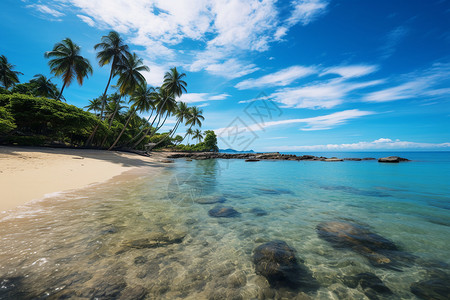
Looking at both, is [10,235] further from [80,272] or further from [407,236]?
[407,236]

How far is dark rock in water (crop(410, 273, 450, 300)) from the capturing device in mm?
2602

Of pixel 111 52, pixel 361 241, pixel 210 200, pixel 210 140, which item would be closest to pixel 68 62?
pixel 111 52

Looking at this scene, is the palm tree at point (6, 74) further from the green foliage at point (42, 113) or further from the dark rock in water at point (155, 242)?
the dark rock in water at point (155, 242)

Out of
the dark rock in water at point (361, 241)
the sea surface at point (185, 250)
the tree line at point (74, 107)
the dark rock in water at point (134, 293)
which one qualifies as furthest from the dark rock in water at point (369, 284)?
the tree line at point (74, 107)

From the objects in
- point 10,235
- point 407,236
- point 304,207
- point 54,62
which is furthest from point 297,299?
point 54,62

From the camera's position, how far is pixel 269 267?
3.18 meters

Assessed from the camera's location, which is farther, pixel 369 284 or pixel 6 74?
pixel 6 74

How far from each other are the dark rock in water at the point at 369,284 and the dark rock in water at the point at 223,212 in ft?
11.5

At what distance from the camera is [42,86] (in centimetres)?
3381

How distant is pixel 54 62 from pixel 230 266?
121 ft

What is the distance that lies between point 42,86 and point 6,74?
5625 millimetres

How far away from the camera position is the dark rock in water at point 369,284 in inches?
105

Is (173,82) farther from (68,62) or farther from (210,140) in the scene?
(210,140)

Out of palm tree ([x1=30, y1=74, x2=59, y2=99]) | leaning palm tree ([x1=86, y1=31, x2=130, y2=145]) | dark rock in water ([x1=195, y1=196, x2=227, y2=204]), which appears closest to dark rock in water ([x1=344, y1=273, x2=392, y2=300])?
dark rock in water ([x1=195, y1=196, x2=227, y2=204])
